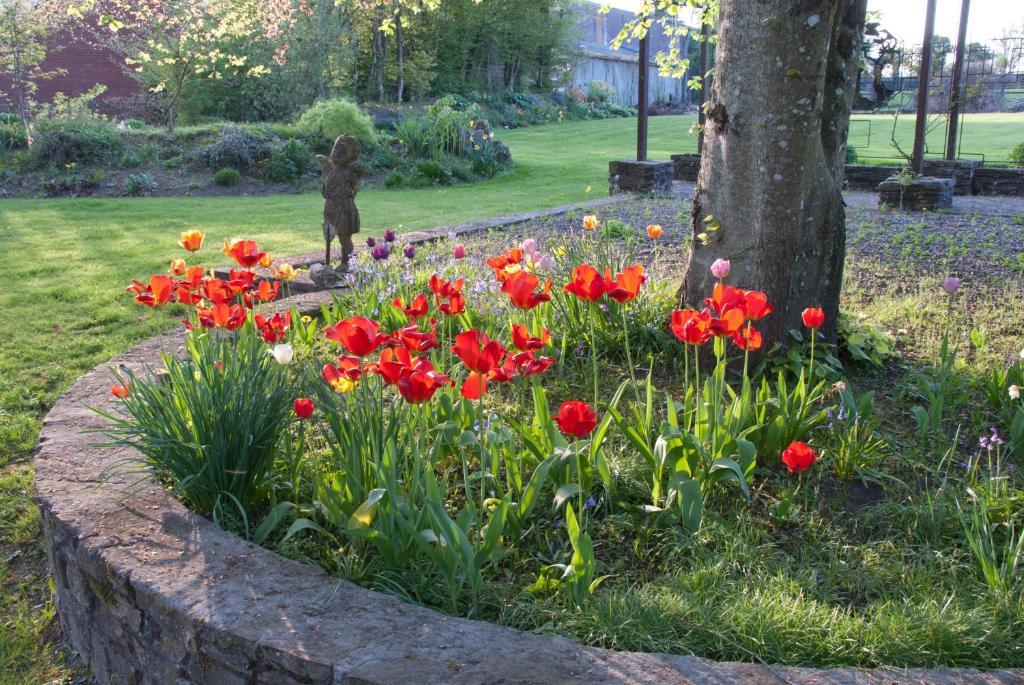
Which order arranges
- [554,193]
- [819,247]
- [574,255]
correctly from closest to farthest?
[819,247] < [574,255] < [554,193]

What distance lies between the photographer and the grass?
270cm

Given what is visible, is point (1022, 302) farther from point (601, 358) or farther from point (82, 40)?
point (82, 40)

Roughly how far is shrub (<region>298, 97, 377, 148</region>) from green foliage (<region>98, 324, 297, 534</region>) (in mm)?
12017

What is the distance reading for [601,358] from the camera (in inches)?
148

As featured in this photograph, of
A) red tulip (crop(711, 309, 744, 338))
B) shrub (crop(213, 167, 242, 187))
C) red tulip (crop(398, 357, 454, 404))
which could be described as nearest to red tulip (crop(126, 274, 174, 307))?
red tulip (crop(398, 357, 454, 404))

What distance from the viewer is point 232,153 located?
42.2ft

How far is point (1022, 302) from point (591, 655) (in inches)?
169

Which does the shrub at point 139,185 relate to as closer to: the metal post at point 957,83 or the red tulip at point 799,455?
the metal post at point 957,83

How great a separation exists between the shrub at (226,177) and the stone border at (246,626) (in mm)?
10485

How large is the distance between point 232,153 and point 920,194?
378 inches

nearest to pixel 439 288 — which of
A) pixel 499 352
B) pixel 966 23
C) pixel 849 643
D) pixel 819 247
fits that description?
pixel 499 352

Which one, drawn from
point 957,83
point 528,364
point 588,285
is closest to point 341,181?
point 588,285

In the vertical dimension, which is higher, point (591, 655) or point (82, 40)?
point (82, 40)

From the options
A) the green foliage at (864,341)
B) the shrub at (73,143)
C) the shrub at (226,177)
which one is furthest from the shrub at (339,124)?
the green foliage at (864,341)
